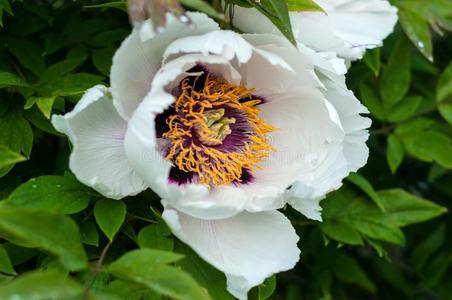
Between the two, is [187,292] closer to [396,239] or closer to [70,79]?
[70,79]

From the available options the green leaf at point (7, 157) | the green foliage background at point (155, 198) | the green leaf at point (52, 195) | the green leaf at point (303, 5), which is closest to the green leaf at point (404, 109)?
the green foliage background at point (155, 198)

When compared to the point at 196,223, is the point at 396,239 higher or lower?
lower

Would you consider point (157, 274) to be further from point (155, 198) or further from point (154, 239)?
point (155, 198)

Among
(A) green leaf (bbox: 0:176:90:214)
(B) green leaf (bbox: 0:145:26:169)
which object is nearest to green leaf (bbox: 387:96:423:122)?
(A) green leaf (bbox: 0:176:90:214)

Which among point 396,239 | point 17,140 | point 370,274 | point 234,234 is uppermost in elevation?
point 17,140

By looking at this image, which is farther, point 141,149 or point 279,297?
point 279,297

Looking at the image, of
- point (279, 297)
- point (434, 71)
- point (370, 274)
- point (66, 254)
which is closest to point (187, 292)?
point (66, 254)

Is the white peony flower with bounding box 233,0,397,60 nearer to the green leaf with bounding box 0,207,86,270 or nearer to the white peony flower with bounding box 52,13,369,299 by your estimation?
the white peony flower with bounding box 52,13,369,299
